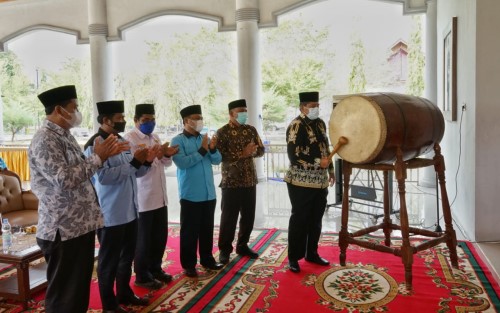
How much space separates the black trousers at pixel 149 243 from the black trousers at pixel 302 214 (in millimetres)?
1082

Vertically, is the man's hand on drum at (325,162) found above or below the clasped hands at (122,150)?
below

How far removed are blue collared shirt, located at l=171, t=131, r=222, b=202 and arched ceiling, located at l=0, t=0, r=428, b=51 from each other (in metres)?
5.31

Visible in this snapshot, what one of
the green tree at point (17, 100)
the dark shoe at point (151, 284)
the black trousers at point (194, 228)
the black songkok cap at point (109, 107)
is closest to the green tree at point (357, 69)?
the black trousers at point (194, 228)

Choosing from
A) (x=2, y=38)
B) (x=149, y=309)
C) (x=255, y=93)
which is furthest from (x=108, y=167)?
(x=2, y=38)

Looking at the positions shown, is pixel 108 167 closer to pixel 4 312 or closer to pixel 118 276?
pixel 118 276

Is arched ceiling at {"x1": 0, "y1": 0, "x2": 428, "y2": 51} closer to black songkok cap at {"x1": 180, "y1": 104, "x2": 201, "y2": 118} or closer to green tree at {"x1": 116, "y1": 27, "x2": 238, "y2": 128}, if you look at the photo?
green tree at {"x1": 116, "y1": 27, "x2": 238, "y2": 128}

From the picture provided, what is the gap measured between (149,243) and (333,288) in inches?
57.9

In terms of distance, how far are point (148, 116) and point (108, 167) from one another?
0.70 meters

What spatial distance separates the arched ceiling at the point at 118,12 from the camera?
823 cm

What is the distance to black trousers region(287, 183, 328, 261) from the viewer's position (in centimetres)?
363

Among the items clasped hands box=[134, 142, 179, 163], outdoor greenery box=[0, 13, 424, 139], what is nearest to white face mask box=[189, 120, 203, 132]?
clasped hands box=[134, 142, 179, 163]

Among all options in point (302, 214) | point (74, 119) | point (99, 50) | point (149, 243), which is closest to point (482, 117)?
point (302, 214)

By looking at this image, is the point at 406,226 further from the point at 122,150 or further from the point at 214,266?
the point at 122,150

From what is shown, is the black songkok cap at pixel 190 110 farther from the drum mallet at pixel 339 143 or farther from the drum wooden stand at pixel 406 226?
the drum wooden stand at pixel 406 226
